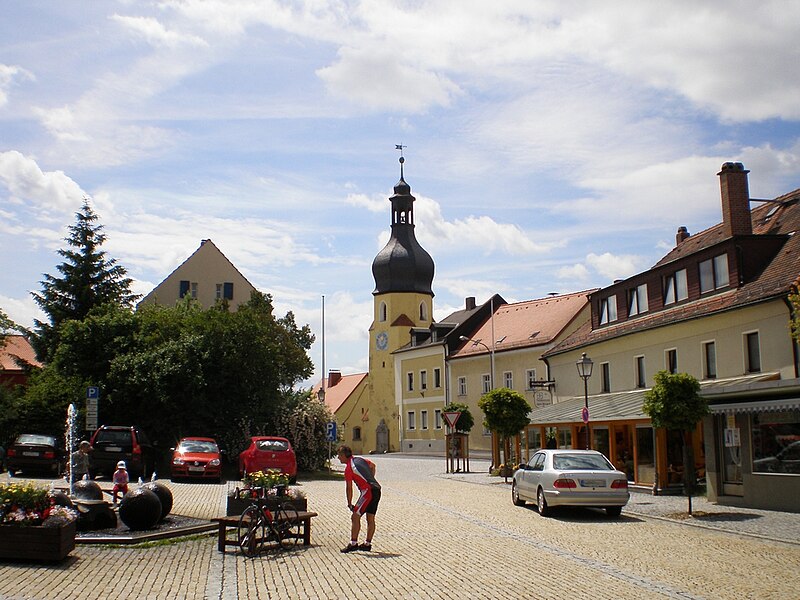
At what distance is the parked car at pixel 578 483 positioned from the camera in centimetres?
1927

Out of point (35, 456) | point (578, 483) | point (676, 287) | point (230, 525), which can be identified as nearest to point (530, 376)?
point (676, 287)

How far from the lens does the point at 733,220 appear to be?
30219 mm

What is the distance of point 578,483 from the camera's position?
63.3 ft

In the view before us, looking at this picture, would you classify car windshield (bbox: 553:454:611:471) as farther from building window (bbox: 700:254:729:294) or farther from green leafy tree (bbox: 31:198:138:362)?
green leafy tree (bbox: 31:198:138:362)

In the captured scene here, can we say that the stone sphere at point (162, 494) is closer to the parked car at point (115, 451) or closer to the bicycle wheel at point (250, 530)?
the bicycle wheel at point (250, 530)

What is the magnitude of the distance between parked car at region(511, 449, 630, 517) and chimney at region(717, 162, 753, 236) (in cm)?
1332

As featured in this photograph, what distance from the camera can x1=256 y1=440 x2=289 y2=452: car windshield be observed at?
29.6 meters

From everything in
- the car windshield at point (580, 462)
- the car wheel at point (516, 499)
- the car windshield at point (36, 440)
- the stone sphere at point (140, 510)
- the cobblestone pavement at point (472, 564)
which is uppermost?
the car windshield at point (36, 440)

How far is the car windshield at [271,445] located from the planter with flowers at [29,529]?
57.1ft

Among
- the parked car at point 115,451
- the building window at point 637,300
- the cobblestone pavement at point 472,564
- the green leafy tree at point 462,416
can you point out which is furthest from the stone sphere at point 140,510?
the green leafy tree at point 462,416

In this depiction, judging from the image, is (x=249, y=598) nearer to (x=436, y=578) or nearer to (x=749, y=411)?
(x=436, y=578)

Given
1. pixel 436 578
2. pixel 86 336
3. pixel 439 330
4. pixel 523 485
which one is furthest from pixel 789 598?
pixel 439 330

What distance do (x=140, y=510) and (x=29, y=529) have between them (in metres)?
3.33

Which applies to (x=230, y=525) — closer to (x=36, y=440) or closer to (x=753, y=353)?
(x=753, y=353)
